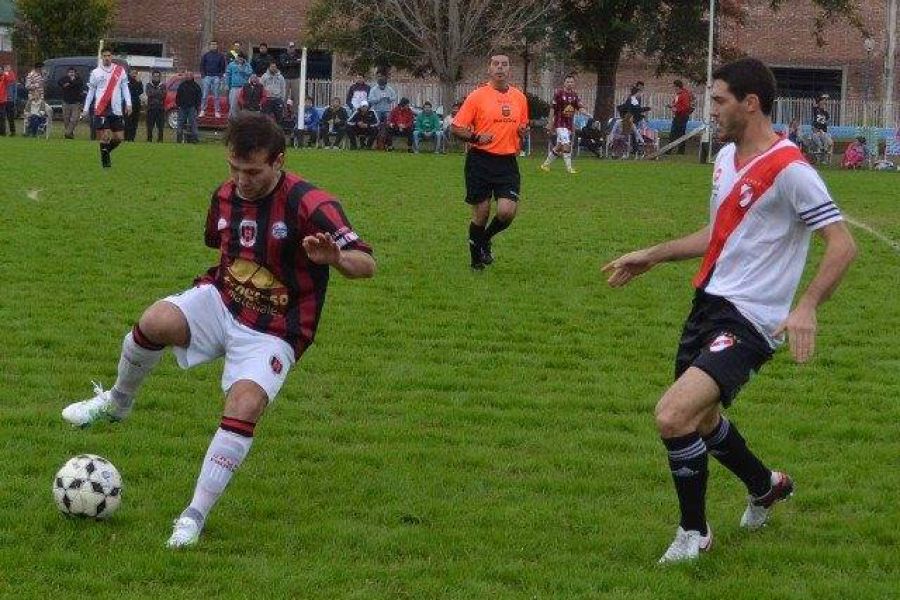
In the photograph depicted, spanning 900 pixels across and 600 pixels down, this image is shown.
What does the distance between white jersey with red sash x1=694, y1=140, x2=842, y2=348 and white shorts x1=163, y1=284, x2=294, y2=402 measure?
5.58 ft

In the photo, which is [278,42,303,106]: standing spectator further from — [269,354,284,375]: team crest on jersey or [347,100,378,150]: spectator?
[269,354,284,375]: team crest on jersey

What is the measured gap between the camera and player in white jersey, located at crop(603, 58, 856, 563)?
17.6 feet

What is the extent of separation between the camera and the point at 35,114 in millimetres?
35875

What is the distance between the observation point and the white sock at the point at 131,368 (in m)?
6.42

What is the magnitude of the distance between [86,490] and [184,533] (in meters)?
0.45

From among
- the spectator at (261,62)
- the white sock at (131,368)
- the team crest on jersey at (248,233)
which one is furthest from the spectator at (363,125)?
the team crest on jersey at (248,233)

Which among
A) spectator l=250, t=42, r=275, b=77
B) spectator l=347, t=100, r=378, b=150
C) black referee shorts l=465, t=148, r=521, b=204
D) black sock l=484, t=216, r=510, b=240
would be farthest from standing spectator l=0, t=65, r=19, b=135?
black sock l=484, t=216, r=510, b=240

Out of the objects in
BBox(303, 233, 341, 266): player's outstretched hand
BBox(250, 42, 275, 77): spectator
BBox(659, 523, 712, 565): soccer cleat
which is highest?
BBox(250, 42, 275, 77): spectator

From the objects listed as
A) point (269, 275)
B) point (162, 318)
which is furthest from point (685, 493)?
point (162, 318)

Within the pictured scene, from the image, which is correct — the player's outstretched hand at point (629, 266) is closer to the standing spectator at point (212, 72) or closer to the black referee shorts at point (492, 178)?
the black referee shorts at point (492, 178)

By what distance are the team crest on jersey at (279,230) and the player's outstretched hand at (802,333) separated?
199cm

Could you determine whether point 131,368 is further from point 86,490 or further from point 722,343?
point 722,343

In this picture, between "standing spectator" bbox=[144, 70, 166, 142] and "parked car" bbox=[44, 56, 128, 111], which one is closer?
"standing spectator" bbox=[144, 70, 166, 142]

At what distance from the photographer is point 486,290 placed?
12.3m
